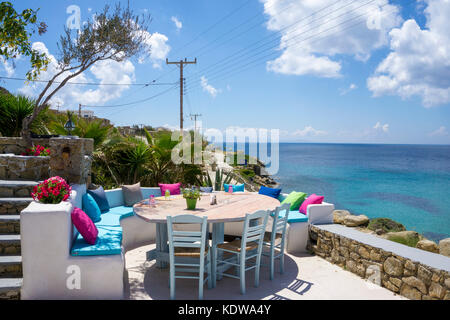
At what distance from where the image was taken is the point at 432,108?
30453mm

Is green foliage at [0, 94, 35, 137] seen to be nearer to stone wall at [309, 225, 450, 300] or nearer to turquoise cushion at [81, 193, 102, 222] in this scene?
turquoise cushion at [81, 193, 102, 222]

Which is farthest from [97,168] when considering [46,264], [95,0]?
[46,264]

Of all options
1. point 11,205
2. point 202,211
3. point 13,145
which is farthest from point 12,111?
point 202,211

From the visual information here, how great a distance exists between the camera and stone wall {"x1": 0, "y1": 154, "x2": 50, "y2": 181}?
490 cm

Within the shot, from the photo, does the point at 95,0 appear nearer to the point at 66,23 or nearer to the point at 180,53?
the point at 66,23

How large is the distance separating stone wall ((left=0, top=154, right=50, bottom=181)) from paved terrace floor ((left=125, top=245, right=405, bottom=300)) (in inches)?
89.0

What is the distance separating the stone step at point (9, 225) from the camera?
3781 millimetres

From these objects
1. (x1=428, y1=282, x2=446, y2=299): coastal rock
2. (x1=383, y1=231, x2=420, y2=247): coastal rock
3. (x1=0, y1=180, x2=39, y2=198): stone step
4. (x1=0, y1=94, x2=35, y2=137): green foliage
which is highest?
(x1=0, y1=94, x2=35, y2=137): green foliage

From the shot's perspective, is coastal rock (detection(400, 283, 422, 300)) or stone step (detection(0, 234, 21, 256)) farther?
stone step (detection(0, 234, 21, 256))

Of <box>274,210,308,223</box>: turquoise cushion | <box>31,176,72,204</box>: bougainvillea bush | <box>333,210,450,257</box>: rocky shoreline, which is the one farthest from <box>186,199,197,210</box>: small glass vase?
<box>333,210,450,257</box>: rocky shoreline

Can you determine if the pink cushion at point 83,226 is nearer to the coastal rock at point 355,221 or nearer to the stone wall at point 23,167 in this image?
the stone wall at point 23,167

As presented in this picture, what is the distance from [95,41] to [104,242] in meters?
4.17

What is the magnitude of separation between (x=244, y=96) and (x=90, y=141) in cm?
2327

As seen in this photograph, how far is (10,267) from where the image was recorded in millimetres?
3320
